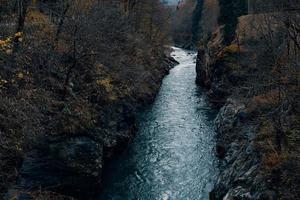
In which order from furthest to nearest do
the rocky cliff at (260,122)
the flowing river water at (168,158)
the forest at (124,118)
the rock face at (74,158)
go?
the flowing river water at (168,158) < the rock face at (74,158) < the forest at (124,118) < the rocky cliff at (260,122)

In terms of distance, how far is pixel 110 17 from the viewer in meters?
40.4

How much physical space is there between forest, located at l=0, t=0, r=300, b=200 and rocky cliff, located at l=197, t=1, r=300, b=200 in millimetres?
101

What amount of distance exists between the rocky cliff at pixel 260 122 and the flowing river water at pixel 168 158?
1.59 meters

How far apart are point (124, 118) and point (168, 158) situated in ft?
18.7

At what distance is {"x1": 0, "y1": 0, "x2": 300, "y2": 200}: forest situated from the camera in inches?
898

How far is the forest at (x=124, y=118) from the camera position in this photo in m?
22.8

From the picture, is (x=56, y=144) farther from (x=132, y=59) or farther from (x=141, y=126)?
(x=132, y=59)

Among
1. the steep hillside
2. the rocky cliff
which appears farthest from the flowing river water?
the rocky cliff

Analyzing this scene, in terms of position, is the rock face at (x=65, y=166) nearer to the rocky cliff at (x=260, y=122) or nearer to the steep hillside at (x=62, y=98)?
the steep hillside at (x=62, y=98)

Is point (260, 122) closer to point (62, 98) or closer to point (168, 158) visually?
point (168, 158)

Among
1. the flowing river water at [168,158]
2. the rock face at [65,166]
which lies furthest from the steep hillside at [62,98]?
the flowing river water at [168,158]

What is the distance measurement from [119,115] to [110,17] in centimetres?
1208

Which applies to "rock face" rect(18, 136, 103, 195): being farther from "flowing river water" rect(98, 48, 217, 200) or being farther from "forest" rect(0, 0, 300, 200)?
"flowing river water" rect(98, 48, 217, 200)

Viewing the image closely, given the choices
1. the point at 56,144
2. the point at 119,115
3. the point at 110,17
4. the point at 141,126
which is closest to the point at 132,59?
the point at 110,17
